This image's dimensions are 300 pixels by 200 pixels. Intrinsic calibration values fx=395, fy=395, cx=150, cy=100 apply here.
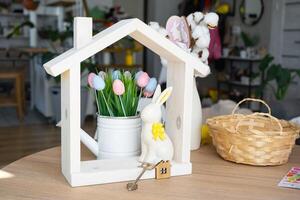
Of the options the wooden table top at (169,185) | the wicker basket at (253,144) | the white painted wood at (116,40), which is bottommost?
the wooden table top at (169,185)

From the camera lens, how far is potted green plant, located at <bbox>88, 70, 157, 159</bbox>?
91 centimetres

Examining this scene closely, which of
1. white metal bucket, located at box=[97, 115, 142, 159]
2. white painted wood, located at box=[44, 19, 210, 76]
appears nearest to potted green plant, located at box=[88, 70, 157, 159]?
white metal bucket, located at box=[97, 115, 142, 159]

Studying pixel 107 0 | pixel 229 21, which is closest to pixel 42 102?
pixel 107 0

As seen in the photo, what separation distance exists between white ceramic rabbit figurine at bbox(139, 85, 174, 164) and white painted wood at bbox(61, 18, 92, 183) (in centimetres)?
15

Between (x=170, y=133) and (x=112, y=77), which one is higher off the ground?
(x=112, y=77)

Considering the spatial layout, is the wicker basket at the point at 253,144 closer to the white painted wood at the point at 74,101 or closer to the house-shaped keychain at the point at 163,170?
the house-shaped keychain at the point at 163,170

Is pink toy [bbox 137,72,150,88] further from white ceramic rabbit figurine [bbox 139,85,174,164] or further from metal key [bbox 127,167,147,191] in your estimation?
metal key [bbox 127,167,147,191]

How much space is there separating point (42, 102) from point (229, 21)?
2.70 meters

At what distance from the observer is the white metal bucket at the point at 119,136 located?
904 millimetres

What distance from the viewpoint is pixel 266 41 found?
4.79m

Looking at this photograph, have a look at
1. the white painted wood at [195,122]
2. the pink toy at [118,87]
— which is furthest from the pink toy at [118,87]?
the white painted wood at [195,122]

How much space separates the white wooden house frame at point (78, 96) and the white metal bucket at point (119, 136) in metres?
0.03

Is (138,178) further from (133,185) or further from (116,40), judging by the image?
(116,40)

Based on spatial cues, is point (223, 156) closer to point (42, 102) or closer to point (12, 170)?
point (12, 170)
